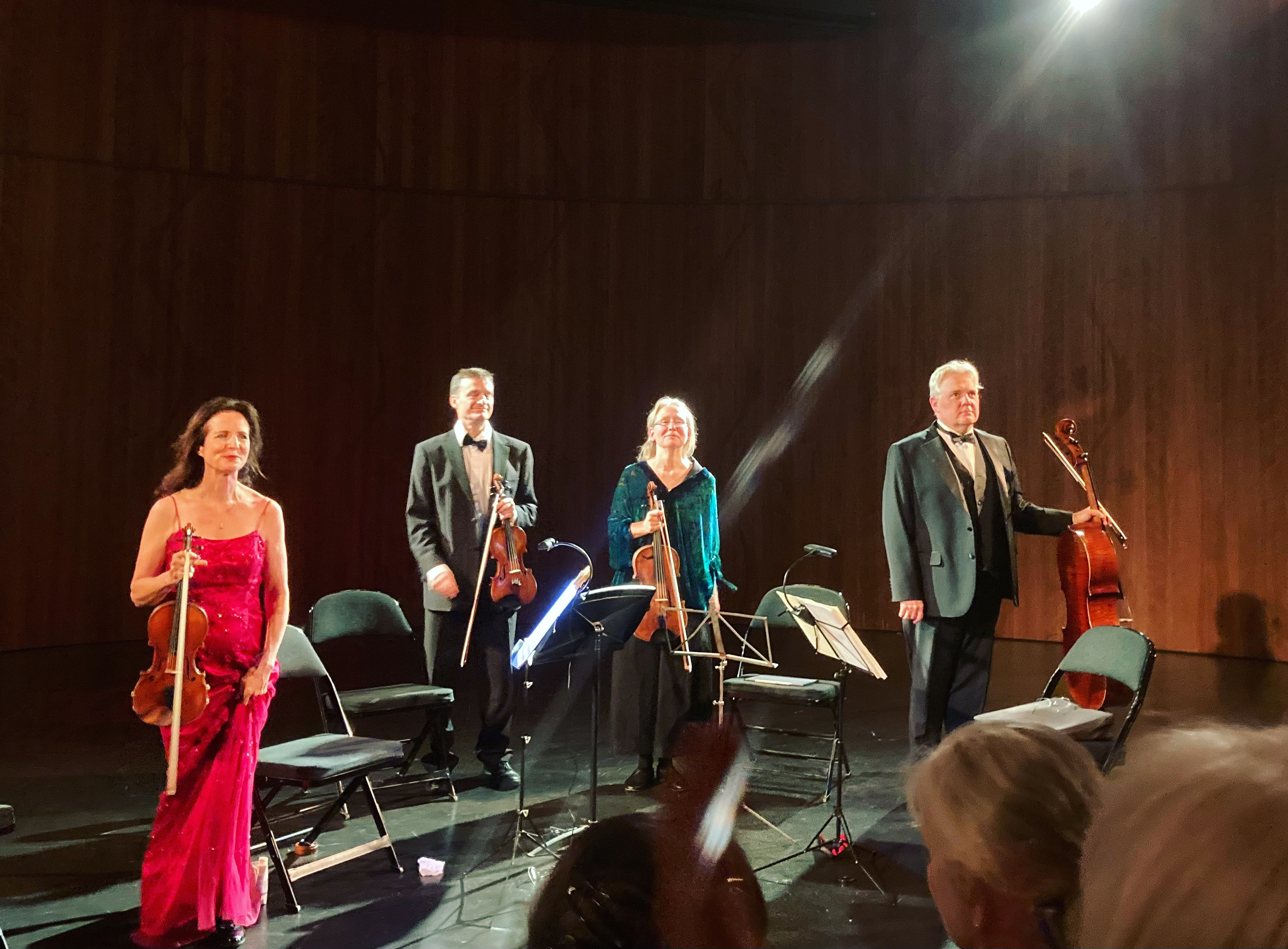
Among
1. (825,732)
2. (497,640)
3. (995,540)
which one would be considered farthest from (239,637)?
(825,732)

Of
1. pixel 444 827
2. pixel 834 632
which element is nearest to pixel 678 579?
pixel 834 632

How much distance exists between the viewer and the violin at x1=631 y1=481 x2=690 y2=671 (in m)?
4.38

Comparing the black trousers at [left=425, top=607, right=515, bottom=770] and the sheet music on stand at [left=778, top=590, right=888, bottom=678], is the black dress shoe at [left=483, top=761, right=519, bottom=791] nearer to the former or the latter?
the black trousers at [left=425, top=607, right=515, bottom=770]

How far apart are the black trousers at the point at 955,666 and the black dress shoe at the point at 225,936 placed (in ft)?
7.64

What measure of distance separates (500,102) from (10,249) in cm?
375

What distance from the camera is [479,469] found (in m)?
4.70

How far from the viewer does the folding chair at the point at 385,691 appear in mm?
4160

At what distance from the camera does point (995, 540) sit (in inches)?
162

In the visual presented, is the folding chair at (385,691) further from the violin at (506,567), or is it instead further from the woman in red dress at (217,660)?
the woman in red dress at (217,660)

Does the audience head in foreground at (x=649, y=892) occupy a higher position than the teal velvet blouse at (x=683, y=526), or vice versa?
the teal velvet blouse at (x=683, y=526)

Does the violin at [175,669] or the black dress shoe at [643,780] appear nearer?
the violin at [175,669]

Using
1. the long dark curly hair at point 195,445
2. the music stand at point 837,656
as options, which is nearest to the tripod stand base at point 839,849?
the music stand at point 837,656

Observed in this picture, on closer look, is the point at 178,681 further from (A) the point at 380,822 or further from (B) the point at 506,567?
(B) the point at 506,567

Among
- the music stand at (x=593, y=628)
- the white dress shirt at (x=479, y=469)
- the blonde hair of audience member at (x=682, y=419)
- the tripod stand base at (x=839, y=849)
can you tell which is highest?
the blonde hair of audience member at (x=682, y=419)
